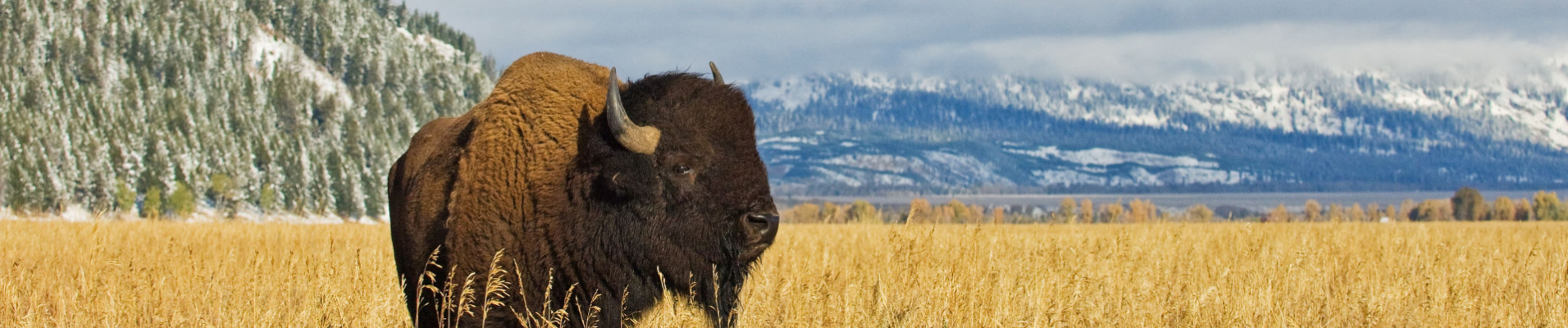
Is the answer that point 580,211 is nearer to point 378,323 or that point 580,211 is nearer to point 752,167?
point 752,167

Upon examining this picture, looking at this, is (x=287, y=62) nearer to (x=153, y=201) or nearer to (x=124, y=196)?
(x=124, y=196)

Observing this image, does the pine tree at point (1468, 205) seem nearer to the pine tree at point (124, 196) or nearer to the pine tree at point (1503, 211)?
the pine tree at point (1503, 211)

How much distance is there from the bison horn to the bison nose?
22.1 inches

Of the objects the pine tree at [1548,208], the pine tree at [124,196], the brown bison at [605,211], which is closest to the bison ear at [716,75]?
the brown bison at [605,211]

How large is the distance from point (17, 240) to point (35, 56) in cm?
14566

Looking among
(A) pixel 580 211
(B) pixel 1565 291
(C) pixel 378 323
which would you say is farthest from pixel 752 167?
(B) pixel 1565 291

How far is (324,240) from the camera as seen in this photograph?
45.3 feet

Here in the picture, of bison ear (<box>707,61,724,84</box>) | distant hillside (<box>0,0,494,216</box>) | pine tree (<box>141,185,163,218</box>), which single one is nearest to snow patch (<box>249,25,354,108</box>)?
distant hillside (<box>0,0,494,216</box>)

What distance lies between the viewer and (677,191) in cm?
548

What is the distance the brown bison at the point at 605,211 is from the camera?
215 inches

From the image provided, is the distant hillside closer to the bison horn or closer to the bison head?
the bison head

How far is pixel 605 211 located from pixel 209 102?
159m

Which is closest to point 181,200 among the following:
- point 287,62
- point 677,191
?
point 287,62

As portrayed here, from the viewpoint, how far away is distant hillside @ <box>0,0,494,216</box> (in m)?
119
